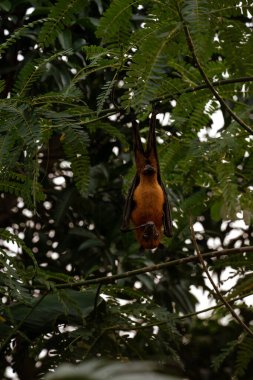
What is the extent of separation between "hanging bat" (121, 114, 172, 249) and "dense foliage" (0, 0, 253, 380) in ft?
0.29

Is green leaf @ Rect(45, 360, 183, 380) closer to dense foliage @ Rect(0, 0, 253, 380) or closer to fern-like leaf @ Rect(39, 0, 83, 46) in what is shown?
dense foliage @ Rect(0, 0, 253, 380)

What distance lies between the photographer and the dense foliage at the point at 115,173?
229 centimetres

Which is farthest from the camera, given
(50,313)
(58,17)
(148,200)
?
(148,200)

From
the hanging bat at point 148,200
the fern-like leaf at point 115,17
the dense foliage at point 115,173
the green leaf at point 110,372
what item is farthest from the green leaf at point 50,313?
the green leaf at point 110,372

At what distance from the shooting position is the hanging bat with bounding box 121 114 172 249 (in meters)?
3.91

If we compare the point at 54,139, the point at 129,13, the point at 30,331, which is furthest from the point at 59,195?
the point at 129,13

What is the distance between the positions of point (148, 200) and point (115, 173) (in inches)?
58.7

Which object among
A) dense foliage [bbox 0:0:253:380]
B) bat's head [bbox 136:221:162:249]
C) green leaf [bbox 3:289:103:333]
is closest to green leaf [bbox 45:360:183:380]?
dense foliage [bbox 0:0:253:380]

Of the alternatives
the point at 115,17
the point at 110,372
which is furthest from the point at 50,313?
the point at 110,372

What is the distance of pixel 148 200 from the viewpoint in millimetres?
4363

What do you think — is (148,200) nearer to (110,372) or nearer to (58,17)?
(58,17)

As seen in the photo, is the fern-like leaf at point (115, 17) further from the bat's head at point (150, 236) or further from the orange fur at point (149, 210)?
the bat's head at point (150, 236)

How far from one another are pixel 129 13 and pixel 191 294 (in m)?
4.24

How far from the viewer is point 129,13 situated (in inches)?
89.5
